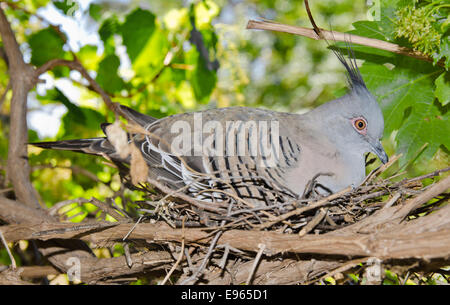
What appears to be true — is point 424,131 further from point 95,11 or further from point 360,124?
point 95,11

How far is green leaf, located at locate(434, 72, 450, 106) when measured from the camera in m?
1.58

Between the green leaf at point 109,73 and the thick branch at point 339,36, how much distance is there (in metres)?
1.18

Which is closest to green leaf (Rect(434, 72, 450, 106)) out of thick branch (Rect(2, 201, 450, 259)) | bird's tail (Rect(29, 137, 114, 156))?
thick branch (Rect(2, 201, 450, 259))

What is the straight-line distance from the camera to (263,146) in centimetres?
189

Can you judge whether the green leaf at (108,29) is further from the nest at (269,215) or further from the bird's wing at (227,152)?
the nest at (269,215)

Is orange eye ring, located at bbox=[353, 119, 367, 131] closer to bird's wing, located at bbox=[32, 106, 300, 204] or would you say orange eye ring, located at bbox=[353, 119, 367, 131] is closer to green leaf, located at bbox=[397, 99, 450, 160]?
green leaf, located at bbox=[397, 99, 450, 160]

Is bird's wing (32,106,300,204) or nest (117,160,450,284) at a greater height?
bird's wing (32,106,300,204)

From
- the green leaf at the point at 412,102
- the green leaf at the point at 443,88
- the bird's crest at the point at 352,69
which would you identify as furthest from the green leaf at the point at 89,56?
the green leaf at the point at 443,88

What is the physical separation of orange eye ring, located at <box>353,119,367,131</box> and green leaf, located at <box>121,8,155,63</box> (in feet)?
4.35

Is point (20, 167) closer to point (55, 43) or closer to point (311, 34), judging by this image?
point (55, 43)

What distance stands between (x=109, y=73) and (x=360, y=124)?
1.50 meters
